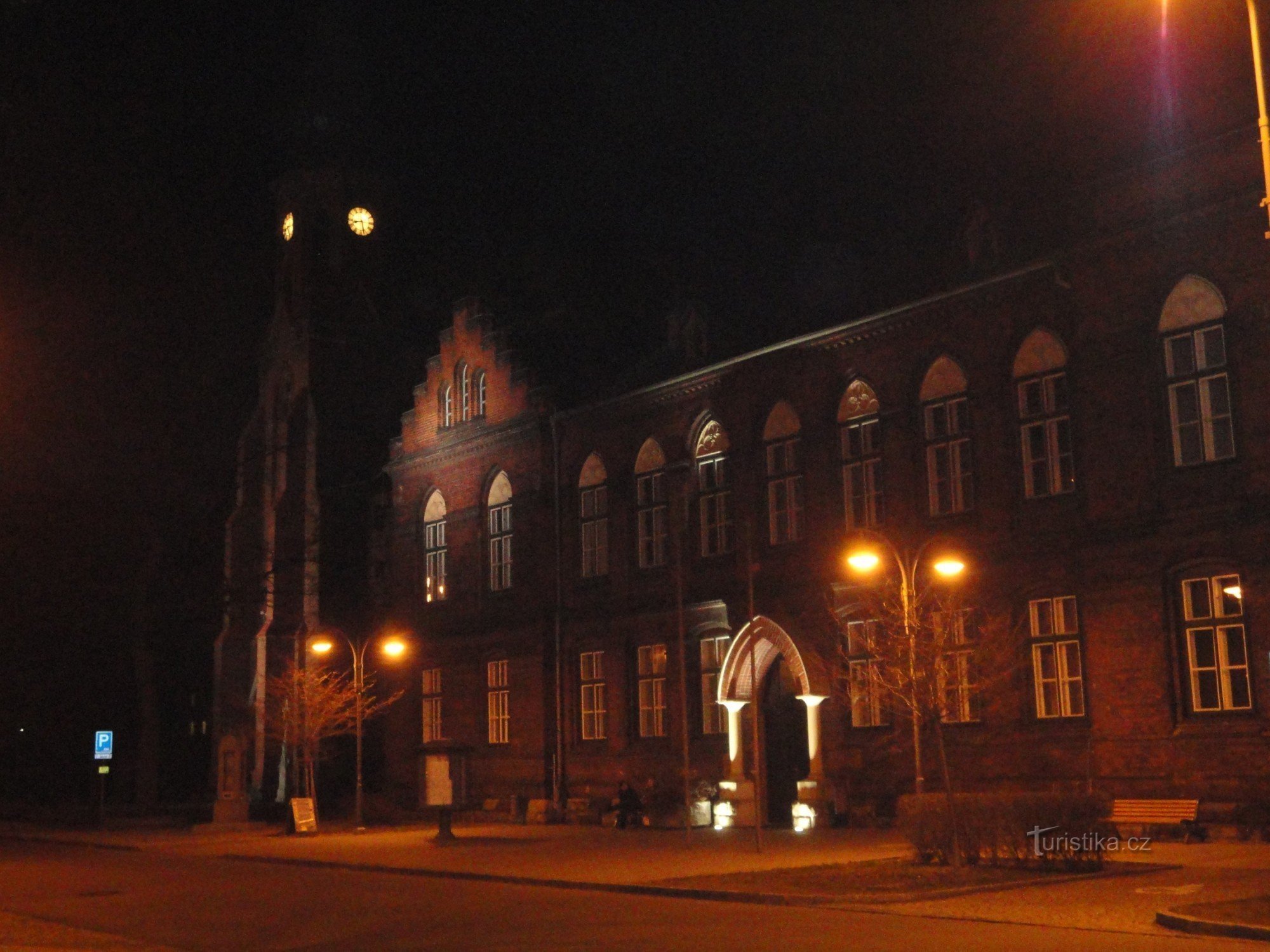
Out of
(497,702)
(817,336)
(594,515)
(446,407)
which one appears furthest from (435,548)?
(817,336)

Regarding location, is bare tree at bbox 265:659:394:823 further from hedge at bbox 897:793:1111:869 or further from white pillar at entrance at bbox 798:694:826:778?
hedge at bbox 897:793:1111:869

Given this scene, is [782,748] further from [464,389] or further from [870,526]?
[464,389]

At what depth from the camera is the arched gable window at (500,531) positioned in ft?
133

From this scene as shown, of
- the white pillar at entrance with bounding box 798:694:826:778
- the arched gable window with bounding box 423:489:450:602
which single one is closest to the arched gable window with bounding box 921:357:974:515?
the white pillar at entrance with bounding box 798:694:826:778

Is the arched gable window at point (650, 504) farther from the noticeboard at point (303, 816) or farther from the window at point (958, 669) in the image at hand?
the noticeboard at point (303, 816)

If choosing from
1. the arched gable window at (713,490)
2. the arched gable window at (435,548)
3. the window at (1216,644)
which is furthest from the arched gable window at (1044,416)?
the arched gable window at (435,548)

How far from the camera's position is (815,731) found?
31.9 metres

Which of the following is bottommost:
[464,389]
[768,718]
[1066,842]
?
[1066,842]

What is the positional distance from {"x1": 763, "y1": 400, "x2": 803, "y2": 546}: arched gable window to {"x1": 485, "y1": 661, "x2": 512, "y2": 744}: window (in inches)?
389

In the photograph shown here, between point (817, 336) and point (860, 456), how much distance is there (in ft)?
9.09

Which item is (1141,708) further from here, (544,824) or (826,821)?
(544,824)

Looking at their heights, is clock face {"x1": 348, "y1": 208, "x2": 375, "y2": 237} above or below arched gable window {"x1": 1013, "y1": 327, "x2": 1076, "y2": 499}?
above

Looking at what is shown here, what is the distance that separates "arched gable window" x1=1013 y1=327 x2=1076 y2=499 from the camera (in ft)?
92.7

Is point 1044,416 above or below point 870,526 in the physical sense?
above
